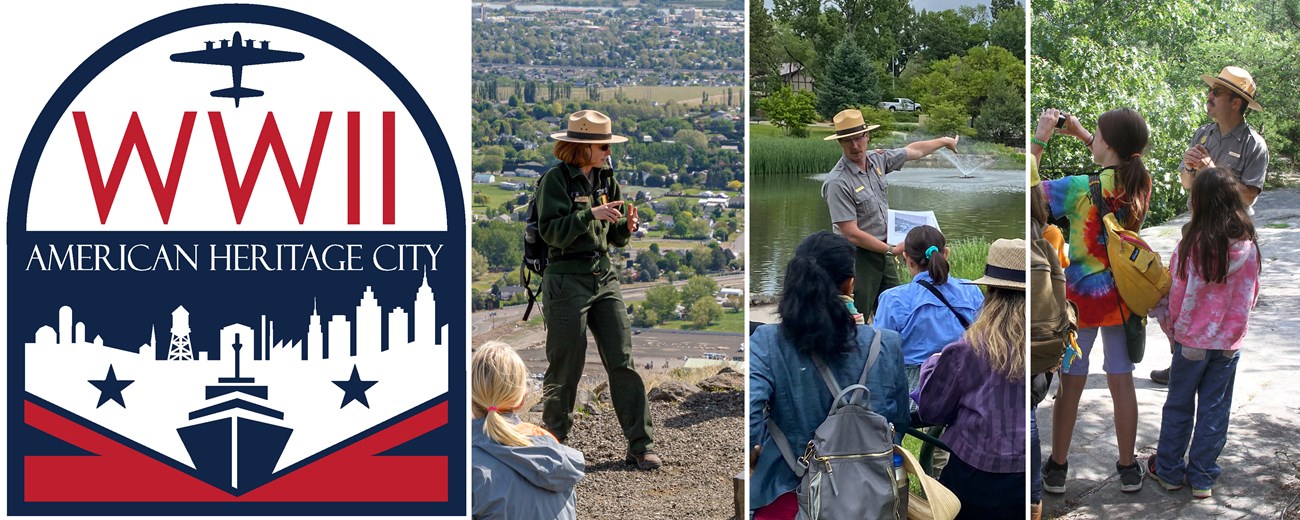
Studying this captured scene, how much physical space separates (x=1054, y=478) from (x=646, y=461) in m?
1.42

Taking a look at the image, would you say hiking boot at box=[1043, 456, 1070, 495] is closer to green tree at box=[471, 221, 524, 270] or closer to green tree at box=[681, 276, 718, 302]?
green tree at box=[681, 276, 718, 302]

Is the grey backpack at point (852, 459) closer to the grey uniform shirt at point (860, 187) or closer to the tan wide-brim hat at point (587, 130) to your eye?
the grey uniform shirt at point (860, 187)

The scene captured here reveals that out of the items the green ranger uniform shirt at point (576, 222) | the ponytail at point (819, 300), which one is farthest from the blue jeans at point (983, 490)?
the green ranger uniform shirt at point (576, 222)

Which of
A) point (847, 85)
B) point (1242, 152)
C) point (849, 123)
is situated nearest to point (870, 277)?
point (849, 123)

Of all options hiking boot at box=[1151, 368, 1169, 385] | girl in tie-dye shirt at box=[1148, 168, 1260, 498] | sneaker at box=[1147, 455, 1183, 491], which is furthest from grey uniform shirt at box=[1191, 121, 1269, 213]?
sneaker at box=[1147, 455, 1183, 491]

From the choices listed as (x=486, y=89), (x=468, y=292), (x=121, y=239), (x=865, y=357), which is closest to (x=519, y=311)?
(x=486, y=89)

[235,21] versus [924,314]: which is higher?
[235,21]

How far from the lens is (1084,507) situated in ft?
16.3

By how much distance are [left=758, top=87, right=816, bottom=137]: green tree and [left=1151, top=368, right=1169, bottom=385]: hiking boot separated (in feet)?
Answer: 7.18

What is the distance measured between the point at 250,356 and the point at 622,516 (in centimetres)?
133

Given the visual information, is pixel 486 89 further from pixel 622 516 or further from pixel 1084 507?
pixel 1084 507

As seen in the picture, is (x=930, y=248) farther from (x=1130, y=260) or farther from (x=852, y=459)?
(x=1130, y=260)

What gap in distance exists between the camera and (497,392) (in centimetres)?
381

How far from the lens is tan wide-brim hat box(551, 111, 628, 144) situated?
4770 mm
